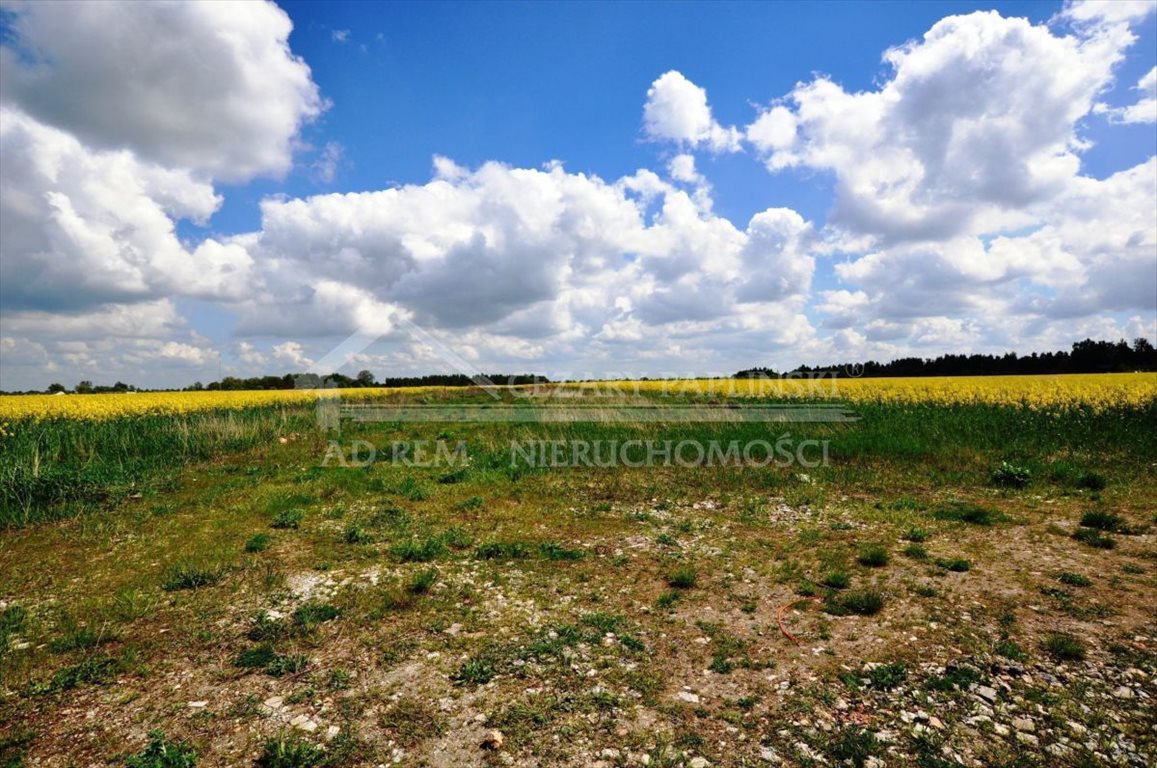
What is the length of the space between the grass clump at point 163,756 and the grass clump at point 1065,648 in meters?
6.37

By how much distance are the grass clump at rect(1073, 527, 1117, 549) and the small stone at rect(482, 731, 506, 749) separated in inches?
309

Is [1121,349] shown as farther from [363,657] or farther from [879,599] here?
[363,657]

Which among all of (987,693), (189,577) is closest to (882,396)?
(987,693)

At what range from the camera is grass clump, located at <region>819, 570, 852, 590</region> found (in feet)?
18.3

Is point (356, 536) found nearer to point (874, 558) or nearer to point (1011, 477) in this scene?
point (874, 558)

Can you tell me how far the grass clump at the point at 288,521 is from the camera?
8.10 m

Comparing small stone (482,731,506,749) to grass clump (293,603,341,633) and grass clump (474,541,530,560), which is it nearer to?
grass clump (293,603,341,633)

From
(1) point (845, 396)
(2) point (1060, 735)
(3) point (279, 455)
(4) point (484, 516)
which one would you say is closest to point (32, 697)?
(4) point (484, 516)

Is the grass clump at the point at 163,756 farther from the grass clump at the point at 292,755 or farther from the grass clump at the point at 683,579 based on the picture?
the grass clump at the point at 683,579

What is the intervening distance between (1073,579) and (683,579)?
4.19 metres

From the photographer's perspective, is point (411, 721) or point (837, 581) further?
point (837, 581)

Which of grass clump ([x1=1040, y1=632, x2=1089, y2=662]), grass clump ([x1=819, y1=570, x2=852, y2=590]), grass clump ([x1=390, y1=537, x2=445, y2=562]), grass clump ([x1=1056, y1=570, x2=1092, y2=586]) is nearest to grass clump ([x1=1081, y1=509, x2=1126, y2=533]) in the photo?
grass clump ([x1=1056, y1=570, x2=1092, y2=586])

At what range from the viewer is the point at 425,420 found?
22969 millimetres

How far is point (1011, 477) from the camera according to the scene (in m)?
9.62
